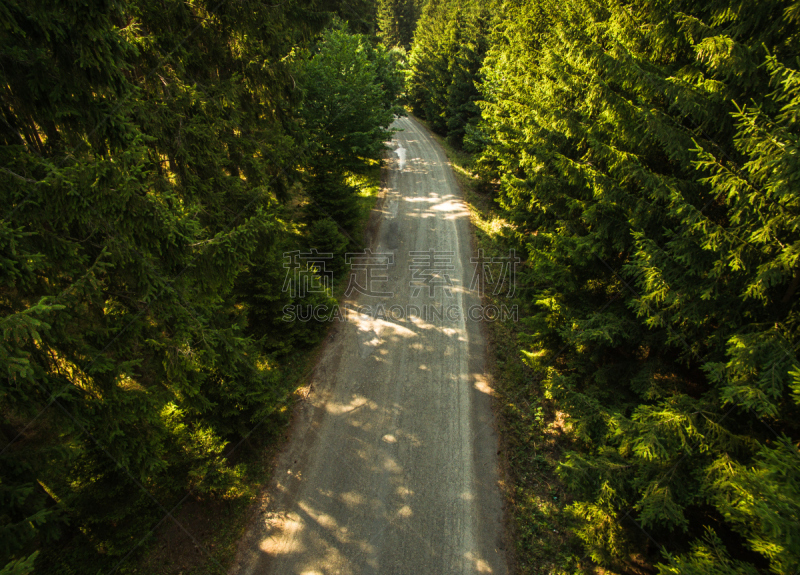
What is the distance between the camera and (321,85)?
14086mm

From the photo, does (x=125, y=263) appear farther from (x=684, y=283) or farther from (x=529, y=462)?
(x=529, y=462)

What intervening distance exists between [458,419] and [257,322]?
6825mm

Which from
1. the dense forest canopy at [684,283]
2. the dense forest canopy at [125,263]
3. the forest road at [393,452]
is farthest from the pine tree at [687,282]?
the dense forest canopy at [125,263]

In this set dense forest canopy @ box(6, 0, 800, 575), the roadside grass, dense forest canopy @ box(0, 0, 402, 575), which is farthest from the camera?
the roadside grass

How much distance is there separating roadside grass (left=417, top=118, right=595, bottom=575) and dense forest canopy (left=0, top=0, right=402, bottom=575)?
6.40m

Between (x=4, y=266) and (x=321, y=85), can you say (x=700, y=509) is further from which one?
(x=321, y=85)

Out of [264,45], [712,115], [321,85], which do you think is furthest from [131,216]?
[321,85]

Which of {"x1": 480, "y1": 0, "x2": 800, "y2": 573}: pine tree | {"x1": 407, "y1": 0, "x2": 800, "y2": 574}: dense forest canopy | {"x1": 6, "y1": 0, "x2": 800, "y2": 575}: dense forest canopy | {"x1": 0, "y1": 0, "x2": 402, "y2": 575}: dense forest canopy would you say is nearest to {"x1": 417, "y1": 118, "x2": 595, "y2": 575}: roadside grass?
{"x1": 407, "y1": 0, "x2": 800, "y2": 574}: dense forest canopy

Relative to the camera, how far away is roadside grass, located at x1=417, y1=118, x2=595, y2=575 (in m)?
7.25

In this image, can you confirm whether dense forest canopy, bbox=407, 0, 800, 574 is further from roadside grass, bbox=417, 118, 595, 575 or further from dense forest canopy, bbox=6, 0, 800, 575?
roadside grass, bbox=417, 118, 595, 575

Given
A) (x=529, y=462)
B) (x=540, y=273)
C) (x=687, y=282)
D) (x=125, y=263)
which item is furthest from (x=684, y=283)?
(x=125, y=263)

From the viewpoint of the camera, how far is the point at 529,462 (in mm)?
8992

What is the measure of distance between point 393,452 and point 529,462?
3.55 metres

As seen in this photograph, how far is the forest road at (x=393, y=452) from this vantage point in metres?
7.33
